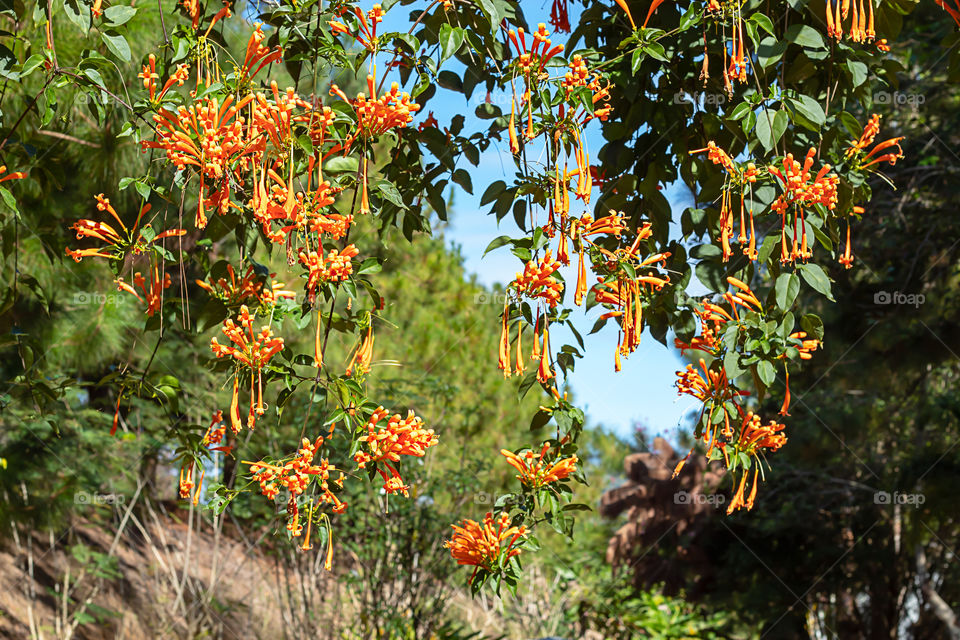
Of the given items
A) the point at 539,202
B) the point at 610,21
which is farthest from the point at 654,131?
the point at 539,202

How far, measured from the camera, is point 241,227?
121cm

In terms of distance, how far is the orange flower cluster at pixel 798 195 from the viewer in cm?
97

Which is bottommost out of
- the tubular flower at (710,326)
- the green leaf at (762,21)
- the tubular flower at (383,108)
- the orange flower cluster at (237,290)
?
the orange flower cluster at (237,290)

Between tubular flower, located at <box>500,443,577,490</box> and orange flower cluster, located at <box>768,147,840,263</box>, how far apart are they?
39cm

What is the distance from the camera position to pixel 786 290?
1004 millimetres

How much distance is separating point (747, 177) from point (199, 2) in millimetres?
843

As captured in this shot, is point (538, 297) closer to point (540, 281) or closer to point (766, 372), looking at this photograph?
point (540, 281)
